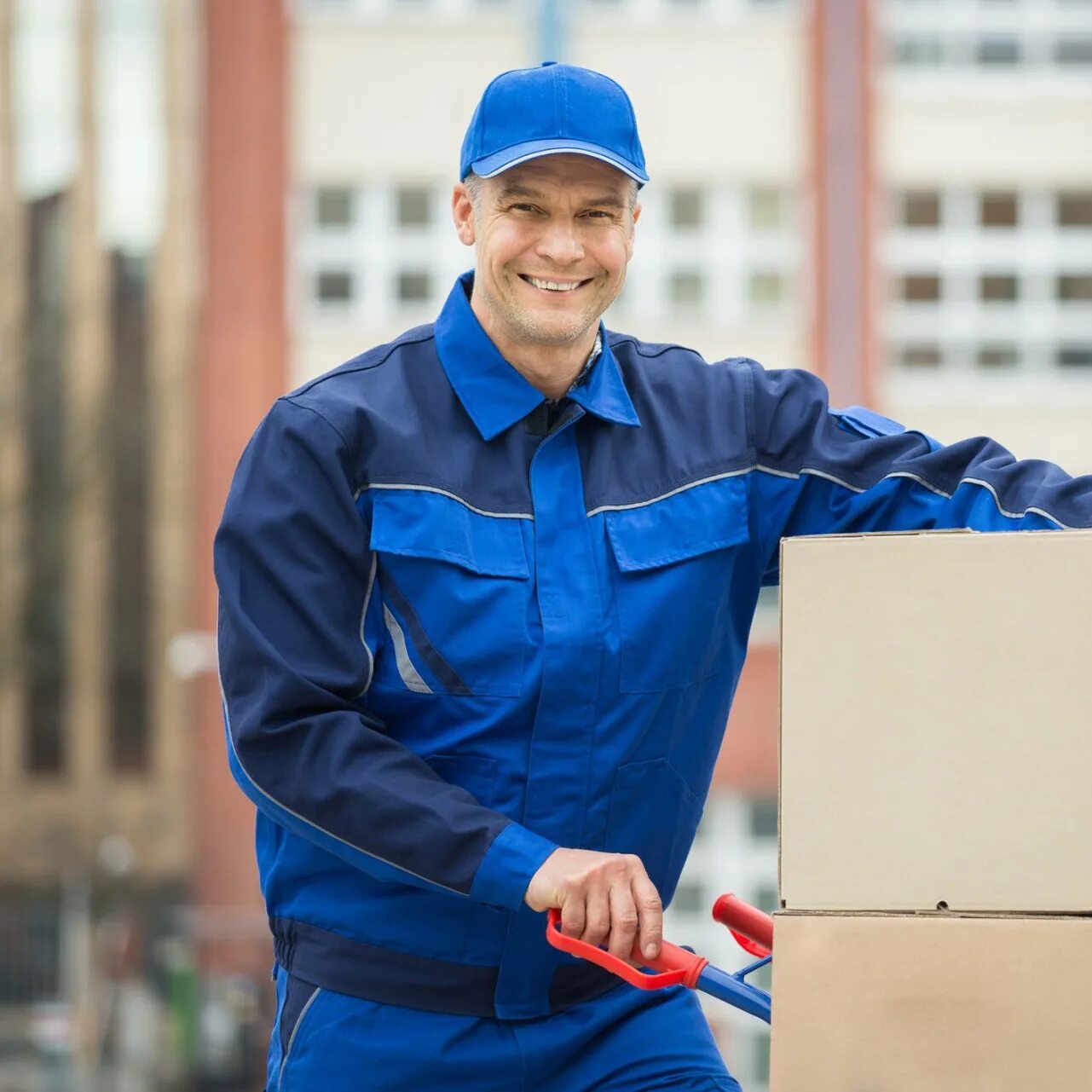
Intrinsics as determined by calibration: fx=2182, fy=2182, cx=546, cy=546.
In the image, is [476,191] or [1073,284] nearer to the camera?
[476,191]

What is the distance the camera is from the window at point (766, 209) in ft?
79.8

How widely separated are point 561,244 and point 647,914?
0.95 m

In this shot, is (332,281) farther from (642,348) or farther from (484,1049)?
(484,1049)

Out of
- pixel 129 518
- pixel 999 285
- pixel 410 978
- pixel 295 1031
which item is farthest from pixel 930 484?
pixel 129 518

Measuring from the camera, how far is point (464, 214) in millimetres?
3188

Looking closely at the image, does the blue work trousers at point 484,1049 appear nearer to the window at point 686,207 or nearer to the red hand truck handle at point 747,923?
the red hand truck handle at point 747,923

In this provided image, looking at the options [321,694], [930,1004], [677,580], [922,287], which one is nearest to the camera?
[930,1004]

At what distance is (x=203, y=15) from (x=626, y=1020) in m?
22.8

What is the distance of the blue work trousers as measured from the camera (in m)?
2.84

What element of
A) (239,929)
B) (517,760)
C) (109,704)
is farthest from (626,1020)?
(109,704)

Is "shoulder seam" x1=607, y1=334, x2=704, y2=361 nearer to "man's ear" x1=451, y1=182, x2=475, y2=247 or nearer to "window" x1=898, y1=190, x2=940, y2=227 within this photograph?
"man's ear" x1=451, y1=182, x2=475, y2=247

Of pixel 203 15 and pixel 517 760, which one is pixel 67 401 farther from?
pixel 517 760

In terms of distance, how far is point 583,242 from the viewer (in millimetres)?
3004

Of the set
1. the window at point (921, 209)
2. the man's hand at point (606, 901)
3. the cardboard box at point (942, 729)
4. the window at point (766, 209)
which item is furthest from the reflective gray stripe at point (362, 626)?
the window at point (921, 209)
